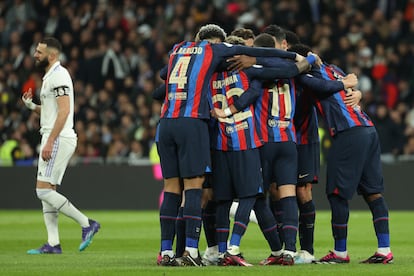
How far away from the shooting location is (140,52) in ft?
81.6

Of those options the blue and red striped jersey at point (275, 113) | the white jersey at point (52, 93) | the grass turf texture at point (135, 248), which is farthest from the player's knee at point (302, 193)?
the white jersey at point (52, 93)

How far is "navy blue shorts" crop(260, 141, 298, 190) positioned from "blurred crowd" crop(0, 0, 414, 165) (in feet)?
36.5

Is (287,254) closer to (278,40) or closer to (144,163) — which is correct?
(278,40)

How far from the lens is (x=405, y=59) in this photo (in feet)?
75.9

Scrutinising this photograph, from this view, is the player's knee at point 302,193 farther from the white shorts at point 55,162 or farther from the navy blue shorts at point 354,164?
the white shorts at point 55,162

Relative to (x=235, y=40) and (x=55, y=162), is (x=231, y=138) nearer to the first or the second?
(x=235, y=40)

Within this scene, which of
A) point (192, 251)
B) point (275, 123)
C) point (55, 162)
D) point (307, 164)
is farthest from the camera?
point (55, 162)

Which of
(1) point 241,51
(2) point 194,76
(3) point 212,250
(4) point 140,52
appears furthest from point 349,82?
(4) point 140,52

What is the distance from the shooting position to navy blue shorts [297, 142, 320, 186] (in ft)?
35.6

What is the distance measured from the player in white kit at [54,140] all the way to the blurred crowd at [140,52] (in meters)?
9.31

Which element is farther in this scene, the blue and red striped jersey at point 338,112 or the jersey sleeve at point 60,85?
the jersey sleeve at point 60,85

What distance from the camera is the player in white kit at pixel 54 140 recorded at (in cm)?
1234

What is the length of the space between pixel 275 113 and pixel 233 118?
0.43m

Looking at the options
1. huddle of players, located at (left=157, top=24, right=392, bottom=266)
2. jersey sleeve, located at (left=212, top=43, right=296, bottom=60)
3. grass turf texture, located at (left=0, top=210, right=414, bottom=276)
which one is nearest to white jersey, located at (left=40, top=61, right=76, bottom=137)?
grass turf texture, located at (left=0, top=210, right=414, bottom=276)
